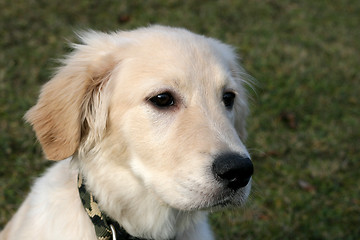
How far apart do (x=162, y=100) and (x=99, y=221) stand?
2.64 feet

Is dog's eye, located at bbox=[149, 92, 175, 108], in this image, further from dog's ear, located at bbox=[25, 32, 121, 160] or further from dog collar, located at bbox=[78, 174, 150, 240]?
dog collar, located at bbox=[78, 174, 150, 240]

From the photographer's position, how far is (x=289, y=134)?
243 inches

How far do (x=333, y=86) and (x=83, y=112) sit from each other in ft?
17.9

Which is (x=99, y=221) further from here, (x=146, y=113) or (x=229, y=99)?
(x=229, y=99)

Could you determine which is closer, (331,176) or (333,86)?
(331,176)

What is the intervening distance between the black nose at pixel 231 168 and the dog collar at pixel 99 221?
783 mm

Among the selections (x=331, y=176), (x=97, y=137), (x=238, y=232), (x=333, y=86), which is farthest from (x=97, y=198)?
(x=333, y=86)

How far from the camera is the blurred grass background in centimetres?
477

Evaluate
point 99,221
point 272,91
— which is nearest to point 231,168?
point 99,221

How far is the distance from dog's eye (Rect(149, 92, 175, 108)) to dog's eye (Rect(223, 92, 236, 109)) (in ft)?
1.44

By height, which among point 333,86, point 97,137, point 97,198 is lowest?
point 333,86

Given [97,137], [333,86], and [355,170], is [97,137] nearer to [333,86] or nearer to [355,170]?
[355,170]

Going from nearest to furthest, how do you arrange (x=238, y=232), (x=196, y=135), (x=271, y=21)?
(x=196, y=135)
(x=238, y=232)
(x=271, y=21)

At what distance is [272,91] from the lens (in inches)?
273
